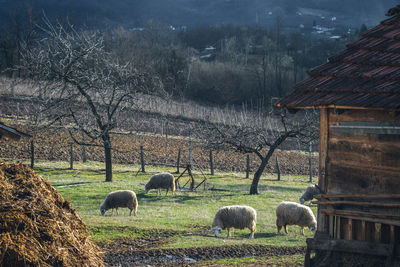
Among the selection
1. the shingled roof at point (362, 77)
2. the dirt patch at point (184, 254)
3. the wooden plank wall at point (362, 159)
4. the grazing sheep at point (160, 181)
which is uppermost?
the shingled roof at point (362, 77)

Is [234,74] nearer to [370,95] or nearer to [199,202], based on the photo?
[199,202]

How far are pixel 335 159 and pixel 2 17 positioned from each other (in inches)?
5768

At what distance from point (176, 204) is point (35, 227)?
40.9ft

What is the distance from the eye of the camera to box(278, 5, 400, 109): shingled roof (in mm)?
9367

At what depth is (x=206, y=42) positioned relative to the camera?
130750 mm

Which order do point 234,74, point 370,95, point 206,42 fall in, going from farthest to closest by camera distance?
1. point 206,42
2. point 234,74
3. point 370,95

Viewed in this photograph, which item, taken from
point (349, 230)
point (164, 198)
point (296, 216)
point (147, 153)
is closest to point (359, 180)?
point (349, 230)

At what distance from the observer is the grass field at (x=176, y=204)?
1561 cm

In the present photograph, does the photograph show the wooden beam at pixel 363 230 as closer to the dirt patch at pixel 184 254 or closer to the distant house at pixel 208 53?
the dirt patch at pixel 184 254

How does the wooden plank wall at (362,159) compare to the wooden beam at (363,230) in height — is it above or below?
above

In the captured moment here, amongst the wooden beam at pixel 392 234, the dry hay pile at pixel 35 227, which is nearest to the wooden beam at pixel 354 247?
the wooden beam at pixel 392 234

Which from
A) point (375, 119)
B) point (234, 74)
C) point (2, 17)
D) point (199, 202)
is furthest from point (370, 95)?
point (2, 17)

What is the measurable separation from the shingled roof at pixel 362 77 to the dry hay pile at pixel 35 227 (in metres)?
4.99

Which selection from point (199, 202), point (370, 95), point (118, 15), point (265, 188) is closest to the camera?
point (370, 95)
